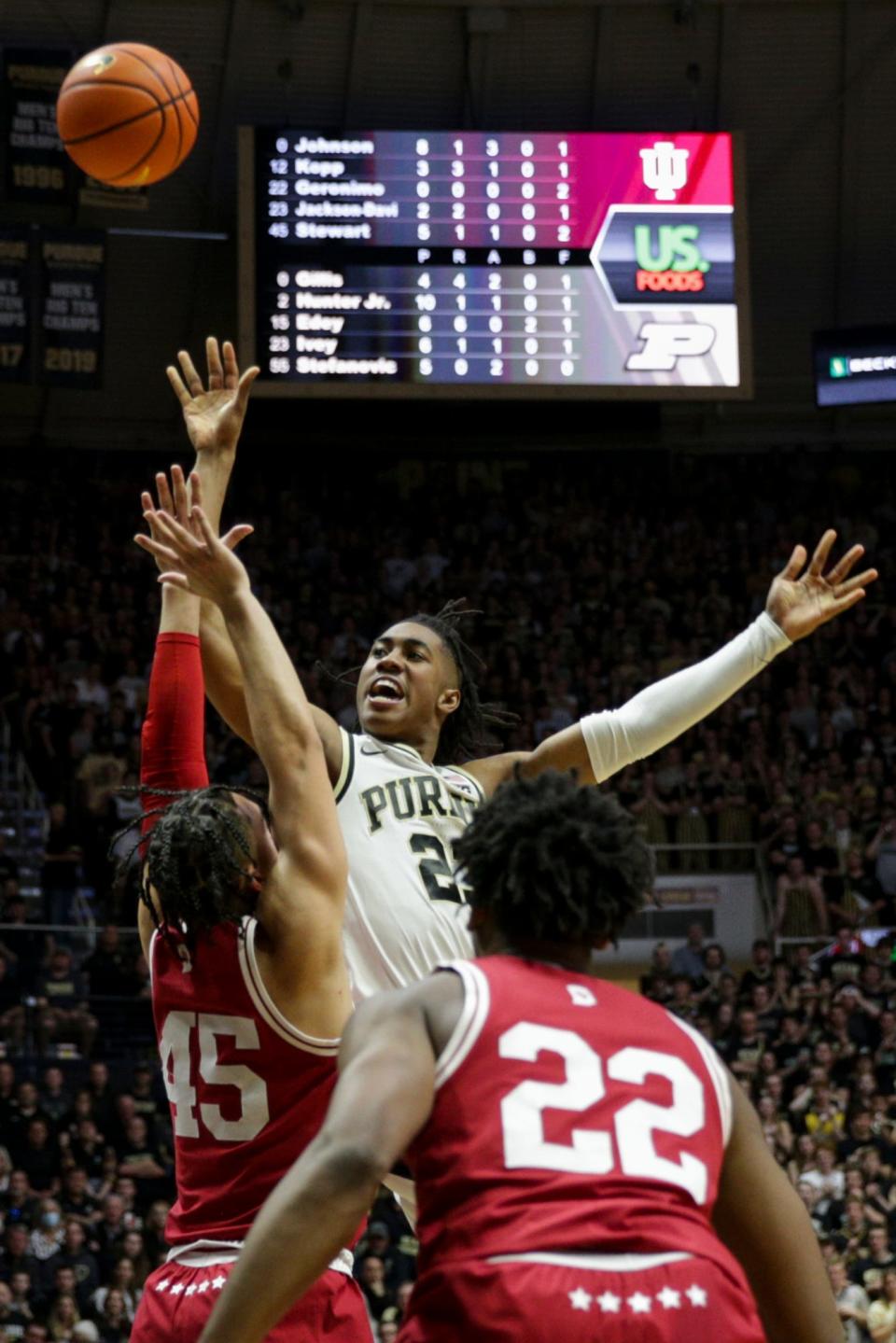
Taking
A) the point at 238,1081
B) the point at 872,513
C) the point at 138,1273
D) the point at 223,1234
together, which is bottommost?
the point at 138,1273

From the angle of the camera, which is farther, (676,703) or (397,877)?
(676,703)

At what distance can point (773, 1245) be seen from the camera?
275 centimetres

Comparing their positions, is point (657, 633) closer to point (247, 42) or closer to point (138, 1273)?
point (247, 42)

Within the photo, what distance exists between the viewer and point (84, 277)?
15.4 metres

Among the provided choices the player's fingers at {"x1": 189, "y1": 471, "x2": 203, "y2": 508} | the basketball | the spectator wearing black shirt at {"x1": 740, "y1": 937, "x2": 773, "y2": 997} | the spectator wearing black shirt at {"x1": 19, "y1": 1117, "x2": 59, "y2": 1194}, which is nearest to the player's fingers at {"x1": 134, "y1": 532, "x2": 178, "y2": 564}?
the player's fingers at {"x1": 189, "y1": 471, "x2": 203, "y2": 508}

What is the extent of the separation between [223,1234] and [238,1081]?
0.27 m

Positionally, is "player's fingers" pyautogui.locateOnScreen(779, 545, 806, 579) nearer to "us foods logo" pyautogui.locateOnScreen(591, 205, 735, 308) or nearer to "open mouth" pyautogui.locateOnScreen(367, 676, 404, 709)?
"open mouth" pyautogui.locateOnScreen(367, 676, 404, 709)

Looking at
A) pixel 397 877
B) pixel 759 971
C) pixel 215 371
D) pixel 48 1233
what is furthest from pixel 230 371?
pixel 759 971

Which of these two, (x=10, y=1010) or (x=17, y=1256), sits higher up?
(x=10, y=1010)

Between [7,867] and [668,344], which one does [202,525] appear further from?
[668,344]

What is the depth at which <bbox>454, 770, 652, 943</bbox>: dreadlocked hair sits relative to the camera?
279cm

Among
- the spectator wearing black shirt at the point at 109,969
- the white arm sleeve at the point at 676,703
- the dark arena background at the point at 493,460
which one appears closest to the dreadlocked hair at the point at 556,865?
the white arm sleeve at the point at 676,703

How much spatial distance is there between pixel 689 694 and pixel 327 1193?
2572 millimetres

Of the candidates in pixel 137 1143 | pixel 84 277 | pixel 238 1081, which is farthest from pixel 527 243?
pixel 238 1081
